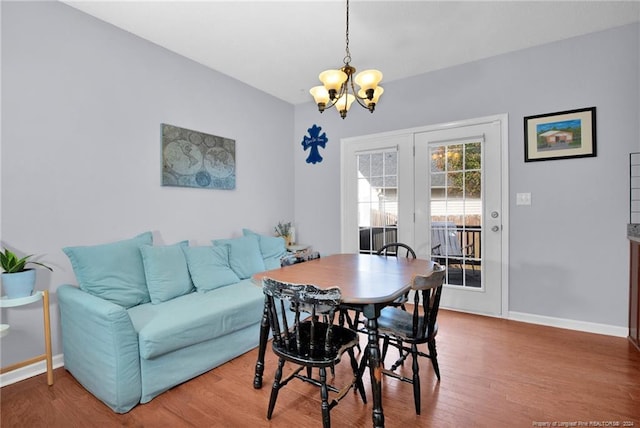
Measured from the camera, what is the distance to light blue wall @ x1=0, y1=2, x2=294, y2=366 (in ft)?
7.17

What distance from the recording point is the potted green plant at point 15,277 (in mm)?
1947

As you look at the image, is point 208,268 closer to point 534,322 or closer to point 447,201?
point 447,201

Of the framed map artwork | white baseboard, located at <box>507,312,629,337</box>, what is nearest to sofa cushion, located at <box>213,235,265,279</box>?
the framed map artwork

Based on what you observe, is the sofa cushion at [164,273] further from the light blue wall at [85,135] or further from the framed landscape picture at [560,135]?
the framed landscape picture at [560,135]

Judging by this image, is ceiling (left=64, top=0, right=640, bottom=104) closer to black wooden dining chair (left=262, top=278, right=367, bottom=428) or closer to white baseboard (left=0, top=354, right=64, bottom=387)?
black wooden dining chair (left=262, top=278, right=367, bottom=428)

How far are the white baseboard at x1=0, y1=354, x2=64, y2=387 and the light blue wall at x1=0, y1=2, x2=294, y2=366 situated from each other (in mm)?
94

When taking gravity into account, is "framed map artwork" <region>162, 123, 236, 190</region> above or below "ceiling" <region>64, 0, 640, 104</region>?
below

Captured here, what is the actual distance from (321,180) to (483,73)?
2.26m

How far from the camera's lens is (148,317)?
2.12 meters

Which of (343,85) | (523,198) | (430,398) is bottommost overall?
(430,398)

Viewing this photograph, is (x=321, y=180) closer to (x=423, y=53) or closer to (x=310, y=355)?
(x=423, y=53)

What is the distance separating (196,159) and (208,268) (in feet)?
3.88

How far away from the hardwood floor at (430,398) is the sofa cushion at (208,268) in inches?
26.3

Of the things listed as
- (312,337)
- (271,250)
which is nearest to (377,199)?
(271,250)
